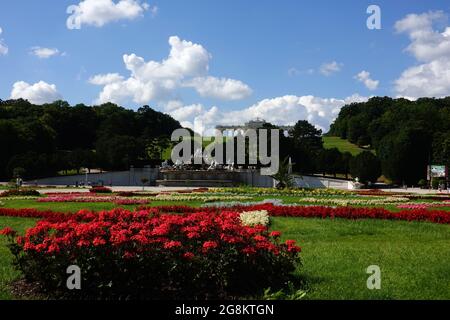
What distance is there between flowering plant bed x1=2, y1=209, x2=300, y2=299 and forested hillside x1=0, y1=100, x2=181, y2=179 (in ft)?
146

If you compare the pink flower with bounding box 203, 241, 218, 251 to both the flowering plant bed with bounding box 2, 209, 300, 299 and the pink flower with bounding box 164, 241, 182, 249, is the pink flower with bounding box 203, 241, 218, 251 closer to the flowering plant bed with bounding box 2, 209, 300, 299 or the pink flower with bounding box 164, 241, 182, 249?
the flowering plant bed with bounding box 2, 209, 300, 299

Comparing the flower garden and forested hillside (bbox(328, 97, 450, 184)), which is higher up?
forested hillside (bbox(328, 97, 450, 184))

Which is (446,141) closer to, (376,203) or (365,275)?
(376,203)

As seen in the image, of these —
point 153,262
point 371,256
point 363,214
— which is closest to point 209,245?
point 153,262

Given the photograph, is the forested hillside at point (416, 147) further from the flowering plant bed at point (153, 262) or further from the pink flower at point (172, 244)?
the pink flower at point (172, 244)

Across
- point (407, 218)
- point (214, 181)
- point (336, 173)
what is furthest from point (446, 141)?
point (407, 218)

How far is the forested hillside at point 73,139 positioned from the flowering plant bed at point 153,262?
4461 cm

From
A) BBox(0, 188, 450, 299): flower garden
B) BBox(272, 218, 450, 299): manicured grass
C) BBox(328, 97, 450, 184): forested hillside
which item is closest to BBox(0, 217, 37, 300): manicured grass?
BBox(0, 188, 450, 299): flower garden

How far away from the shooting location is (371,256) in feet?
31.6

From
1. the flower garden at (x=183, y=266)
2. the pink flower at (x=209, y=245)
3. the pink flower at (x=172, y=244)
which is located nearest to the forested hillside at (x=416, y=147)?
the flower garden at (x=183, y=266)

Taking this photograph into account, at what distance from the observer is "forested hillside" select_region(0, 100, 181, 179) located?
58.5 metres

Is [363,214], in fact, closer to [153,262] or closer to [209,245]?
[209,245]
